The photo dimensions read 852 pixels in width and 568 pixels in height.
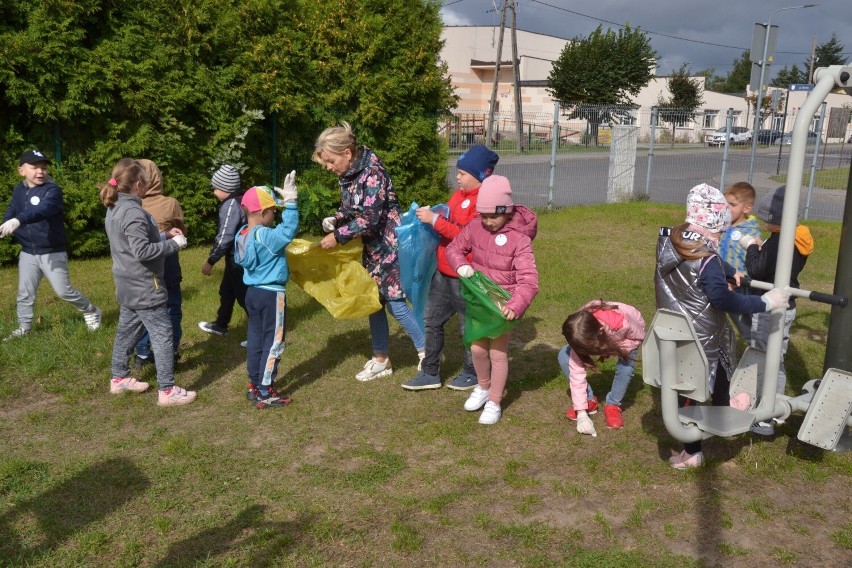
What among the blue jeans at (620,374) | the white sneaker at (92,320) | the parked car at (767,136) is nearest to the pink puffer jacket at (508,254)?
the blue jeans at (620,374)

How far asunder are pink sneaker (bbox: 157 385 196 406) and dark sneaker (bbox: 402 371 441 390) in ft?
5.08

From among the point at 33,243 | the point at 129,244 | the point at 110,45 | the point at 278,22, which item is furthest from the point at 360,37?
the point at 129,244

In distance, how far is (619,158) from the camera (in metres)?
16.4

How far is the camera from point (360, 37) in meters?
11.1

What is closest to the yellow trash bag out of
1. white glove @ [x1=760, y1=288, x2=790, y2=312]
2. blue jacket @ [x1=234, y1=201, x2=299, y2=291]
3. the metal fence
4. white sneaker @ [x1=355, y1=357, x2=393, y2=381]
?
blue jacket @ [x1=234, y1=201, x2=299, y2=291]

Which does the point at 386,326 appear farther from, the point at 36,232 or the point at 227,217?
the point at 36,232

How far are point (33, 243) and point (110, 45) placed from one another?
404 centimetres

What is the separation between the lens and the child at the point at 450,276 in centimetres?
518

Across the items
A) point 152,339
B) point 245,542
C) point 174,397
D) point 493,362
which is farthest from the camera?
point 174,397

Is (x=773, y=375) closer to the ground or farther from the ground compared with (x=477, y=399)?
farther from the ground

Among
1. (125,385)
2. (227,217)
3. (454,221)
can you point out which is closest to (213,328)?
(227,217)

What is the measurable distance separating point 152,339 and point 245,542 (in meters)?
2.07

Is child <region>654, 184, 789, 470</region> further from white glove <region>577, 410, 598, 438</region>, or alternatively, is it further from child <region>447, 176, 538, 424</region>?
child <region>447, 176, 538, 424</region>

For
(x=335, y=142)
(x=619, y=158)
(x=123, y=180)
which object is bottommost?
(x=619, y=158)
